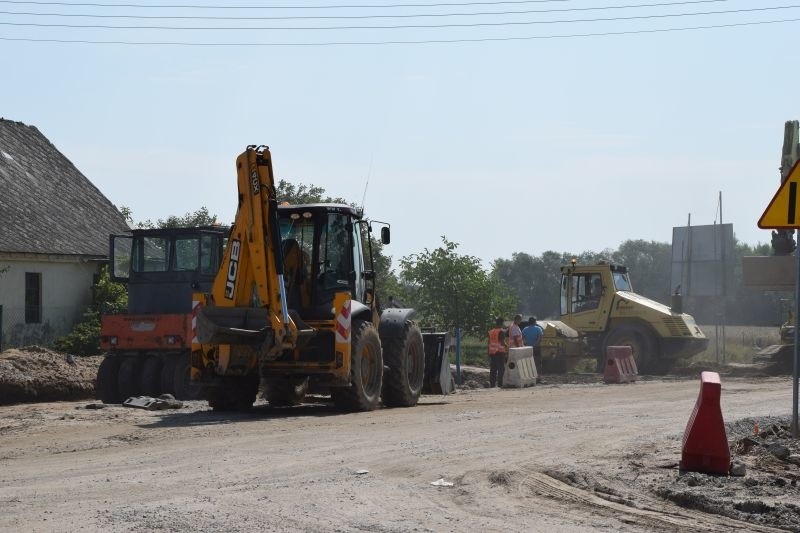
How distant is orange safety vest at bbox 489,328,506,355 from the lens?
27633 mm

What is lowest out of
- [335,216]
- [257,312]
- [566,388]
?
[566,388]

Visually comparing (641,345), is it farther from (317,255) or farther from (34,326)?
(317,255)

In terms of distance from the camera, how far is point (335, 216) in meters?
17.9

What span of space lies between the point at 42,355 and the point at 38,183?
40.4 ft

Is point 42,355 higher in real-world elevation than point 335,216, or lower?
lower

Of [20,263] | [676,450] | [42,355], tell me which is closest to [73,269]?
[20,263]

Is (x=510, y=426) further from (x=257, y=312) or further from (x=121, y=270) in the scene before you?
(x=121, y=270)

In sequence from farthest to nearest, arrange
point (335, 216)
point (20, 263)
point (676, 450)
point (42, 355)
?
point (20, 263)
point (42, 355)
point (335, 216)
point (676, 450)

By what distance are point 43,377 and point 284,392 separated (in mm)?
7713

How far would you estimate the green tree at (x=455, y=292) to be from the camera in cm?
4206

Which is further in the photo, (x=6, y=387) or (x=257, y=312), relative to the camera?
(x=6, y=387)

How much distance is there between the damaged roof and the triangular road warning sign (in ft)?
75.5

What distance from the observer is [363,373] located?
17.7 m

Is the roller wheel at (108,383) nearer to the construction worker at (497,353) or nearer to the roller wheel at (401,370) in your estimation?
the roller wheel at (401,370)
